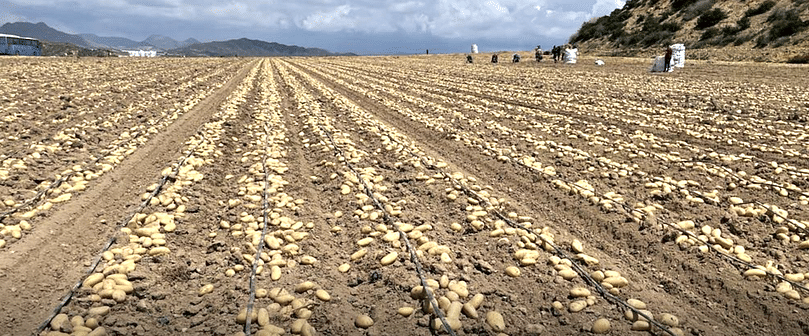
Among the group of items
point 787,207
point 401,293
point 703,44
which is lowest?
point 401,293

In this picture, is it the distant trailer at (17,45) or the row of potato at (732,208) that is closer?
the row of potato at (732,208)

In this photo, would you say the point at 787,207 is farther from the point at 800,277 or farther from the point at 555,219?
the point at 555,219

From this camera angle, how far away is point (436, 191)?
5.18 metres

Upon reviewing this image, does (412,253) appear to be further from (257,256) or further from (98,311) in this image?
(98,311)

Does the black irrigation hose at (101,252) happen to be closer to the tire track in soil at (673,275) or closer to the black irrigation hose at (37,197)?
the black irrigation hose at (37,197)

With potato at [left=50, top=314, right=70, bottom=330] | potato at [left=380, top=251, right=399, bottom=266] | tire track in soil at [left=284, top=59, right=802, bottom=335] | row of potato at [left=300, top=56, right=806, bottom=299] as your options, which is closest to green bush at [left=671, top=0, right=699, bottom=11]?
row of potato at [left=300, top=56, right=806, bottom=299]

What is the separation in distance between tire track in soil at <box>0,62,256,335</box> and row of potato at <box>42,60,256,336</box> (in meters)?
0.16

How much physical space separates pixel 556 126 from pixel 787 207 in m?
4.50

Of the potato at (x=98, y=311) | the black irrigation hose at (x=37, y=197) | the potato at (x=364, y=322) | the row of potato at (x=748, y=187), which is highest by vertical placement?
the row of potato at (x=748, y=187)

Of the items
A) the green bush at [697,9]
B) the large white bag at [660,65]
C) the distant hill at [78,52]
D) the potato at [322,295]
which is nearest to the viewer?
the potato at [322,295]

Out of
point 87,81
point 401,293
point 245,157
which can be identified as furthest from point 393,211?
point 87,81

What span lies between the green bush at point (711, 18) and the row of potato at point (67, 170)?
118 ft

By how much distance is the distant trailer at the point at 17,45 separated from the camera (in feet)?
162

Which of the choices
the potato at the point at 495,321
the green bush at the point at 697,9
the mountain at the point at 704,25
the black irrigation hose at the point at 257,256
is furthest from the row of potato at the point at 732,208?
the green bush at the point at 697,9
